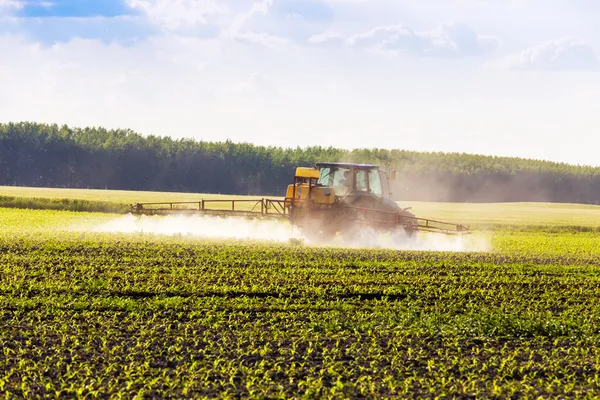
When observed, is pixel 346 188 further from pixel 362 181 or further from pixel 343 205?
pixel 343 205

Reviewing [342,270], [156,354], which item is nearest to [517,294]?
[342,270]

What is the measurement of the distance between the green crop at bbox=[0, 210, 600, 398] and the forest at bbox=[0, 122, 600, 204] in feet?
270

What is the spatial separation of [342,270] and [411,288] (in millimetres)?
2528

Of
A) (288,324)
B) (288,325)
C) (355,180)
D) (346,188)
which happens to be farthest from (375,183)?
(288,325)

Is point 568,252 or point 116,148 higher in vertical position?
point 116,148

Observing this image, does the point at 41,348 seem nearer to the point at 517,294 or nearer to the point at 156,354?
the point at 156,354

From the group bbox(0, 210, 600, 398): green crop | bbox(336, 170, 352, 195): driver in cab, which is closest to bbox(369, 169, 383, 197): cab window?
bbox(336, 170, 352, 195): driver in cab

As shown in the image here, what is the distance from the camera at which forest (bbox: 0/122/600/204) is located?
105m

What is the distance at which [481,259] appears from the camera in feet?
75.7

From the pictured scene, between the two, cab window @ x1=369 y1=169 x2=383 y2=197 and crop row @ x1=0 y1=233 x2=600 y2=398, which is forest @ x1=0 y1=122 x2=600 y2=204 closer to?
cab window @ x1=369 y1=169 x2=383 y2=197

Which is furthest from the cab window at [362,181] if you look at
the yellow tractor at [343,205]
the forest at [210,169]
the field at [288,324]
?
the forest at [210,169]

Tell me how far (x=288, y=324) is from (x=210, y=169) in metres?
96.7

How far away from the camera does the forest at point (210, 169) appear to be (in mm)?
104625

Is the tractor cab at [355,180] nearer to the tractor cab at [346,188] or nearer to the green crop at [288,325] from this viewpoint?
the tractor cab at [346,188]
